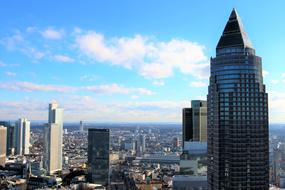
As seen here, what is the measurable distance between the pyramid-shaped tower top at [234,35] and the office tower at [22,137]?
116630 mm

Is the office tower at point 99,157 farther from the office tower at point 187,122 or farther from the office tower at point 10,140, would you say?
the office tower at point 10,140

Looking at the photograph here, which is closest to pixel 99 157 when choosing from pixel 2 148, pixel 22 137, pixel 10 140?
pixel 2 148

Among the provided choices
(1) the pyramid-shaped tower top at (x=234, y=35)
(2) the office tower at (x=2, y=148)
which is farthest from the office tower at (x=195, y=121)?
(2) the office tower at (x=2, y=148)

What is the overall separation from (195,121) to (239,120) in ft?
130

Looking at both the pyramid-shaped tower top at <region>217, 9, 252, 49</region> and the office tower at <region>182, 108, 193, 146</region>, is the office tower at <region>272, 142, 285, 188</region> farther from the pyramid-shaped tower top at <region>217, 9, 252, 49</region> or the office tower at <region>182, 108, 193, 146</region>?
the pyramid-shaped tower top at <region>217, 9, 252, 49</region>

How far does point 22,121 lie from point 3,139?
135 feet

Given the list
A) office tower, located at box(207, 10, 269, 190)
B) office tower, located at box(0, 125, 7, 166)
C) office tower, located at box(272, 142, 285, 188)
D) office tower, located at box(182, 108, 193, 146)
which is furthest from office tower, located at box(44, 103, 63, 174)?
office tower, located at box(207, 10, 269, 190)

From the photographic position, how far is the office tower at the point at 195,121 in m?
70.3

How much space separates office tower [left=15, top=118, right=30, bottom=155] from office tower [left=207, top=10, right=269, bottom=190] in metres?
116

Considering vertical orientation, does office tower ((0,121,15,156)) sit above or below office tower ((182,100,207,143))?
below

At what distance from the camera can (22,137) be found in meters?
145

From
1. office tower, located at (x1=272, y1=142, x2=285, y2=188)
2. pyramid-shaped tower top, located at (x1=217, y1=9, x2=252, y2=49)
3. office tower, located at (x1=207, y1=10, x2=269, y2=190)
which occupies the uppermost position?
pyramid-shaped tower top, located at (x1=217, y1=9, x2=252, y2=49)

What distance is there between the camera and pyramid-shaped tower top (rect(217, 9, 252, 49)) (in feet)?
105

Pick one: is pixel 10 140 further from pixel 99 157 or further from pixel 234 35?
pixel 234 35
